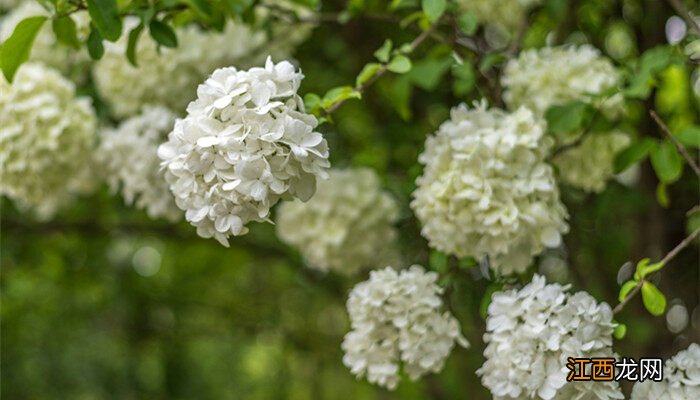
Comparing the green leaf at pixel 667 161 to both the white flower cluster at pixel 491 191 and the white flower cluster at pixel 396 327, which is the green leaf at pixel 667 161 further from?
the white flower cluster at pixel 396 327

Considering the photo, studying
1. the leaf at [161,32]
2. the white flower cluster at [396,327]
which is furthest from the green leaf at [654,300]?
the leaf at [161,32]

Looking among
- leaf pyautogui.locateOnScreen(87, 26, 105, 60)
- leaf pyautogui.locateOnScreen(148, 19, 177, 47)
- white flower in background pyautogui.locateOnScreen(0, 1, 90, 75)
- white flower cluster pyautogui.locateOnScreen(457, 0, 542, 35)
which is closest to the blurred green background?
white flower cluster pyautogui.locateOnScreen(457, 0, 542, 35)

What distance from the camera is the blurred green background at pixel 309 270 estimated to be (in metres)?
1.96

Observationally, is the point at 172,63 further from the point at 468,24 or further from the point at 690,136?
the point at 690,136

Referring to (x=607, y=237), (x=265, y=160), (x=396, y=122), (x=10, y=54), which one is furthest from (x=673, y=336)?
(x=10, y=54)

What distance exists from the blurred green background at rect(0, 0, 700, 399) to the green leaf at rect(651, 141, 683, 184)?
11.7 inches

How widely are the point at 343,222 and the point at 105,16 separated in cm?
67

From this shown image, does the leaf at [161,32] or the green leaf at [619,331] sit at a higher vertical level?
the leaf at [161,32]

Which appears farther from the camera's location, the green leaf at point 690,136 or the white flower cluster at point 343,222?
the white flower cluster at point 343,222

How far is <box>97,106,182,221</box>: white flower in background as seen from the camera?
1.58 meters

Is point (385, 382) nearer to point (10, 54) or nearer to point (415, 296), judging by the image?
point (415, 296)

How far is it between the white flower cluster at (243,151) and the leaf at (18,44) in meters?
0.35

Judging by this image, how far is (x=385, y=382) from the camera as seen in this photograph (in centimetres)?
126

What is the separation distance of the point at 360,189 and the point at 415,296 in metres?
0.51
